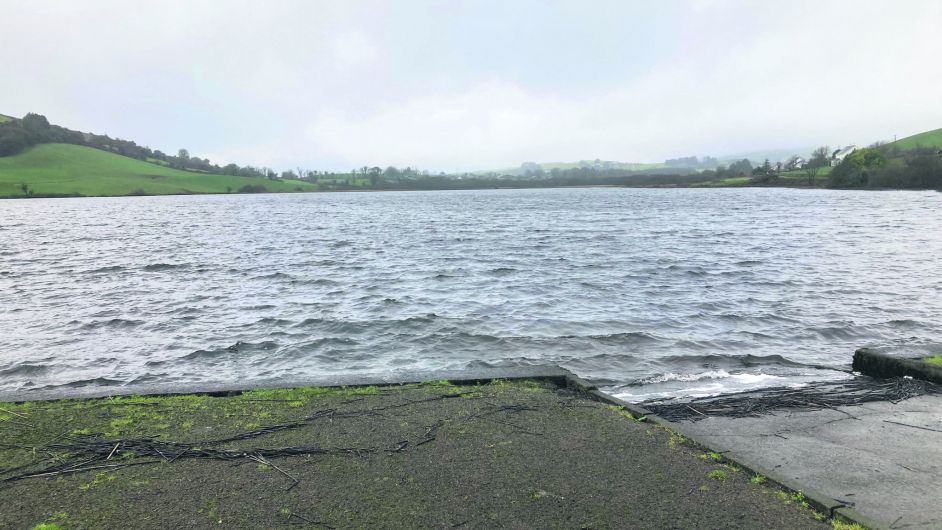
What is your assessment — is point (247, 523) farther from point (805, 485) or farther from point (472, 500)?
point (805, 485)

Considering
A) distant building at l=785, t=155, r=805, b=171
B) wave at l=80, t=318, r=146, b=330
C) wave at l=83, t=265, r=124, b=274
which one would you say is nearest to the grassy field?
wave at l=83, t=265, r=124, b=274

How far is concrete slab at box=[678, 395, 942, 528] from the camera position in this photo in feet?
16.0

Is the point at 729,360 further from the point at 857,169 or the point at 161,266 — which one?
the point at 857,169

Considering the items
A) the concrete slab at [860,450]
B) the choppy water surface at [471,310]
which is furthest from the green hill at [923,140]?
the concrete slab at [860,450]

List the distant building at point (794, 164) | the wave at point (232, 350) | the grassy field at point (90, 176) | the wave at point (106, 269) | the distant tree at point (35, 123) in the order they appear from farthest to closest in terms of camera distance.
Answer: the distant building at point (794, 164)
the distant tree at point (35, 123)
the grassy field at point (90, 176)
the wave at point (106, 269)
the wave at point (232, 350)

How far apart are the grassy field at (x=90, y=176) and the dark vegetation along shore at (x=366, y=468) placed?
140703 mm

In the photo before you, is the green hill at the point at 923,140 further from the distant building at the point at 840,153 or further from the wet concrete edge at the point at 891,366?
the wet concrete edge at the point at 891,366

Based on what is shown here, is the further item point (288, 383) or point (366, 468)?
point (288, 383)

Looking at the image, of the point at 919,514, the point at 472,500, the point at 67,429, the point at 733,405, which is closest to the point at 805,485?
the point at 919,514

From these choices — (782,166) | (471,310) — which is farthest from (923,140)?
(471,310)

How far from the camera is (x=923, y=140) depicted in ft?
461

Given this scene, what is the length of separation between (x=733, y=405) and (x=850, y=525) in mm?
3624

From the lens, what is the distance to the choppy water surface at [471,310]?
38.1ft

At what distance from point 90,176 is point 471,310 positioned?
503 ft
